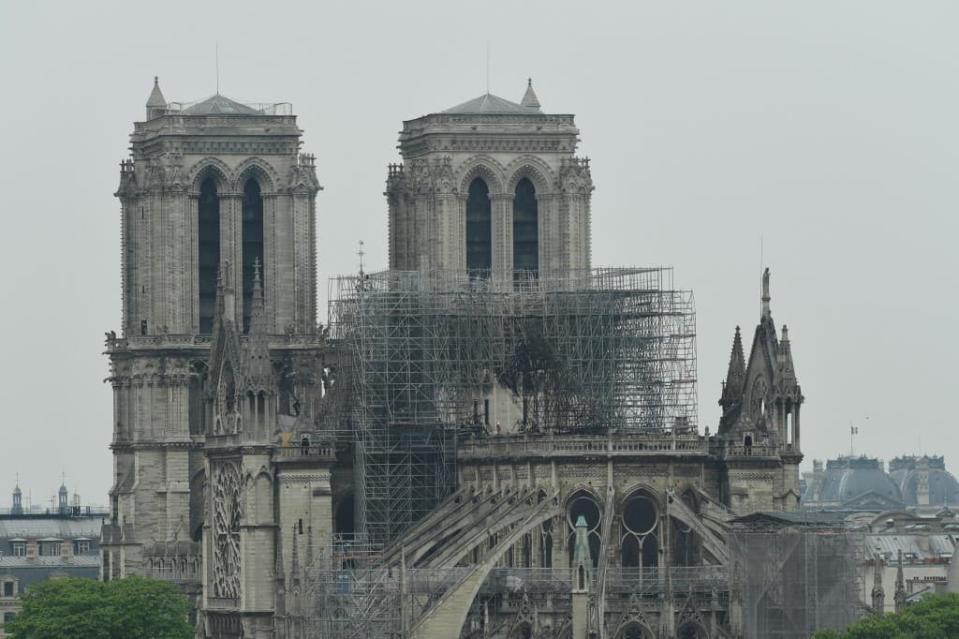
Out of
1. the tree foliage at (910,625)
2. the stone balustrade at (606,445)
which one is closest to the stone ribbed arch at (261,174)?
the stone balustrade at (606,445)

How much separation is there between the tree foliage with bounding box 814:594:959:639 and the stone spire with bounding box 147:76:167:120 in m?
50.7

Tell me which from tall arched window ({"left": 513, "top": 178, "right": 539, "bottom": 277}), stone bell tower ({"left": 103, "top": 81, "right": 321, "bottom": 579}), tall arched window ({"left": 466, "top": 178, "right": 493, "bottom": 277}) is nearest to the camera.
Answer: tall arched window ({"left": 466, "top": 178, "right": 493, "bottom": 277})

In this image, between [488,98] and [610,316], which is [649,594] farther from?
[488,98]

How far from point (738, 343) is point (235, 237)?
23.8 metres

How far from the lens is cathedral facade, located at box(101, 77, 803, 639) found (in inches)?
5748

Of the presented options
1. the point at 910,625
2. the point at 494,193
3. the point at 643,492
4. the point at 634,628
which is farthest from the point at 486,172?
the point at 910,625

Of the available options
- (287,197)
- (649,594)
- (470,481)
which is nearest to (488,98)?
(287,197)

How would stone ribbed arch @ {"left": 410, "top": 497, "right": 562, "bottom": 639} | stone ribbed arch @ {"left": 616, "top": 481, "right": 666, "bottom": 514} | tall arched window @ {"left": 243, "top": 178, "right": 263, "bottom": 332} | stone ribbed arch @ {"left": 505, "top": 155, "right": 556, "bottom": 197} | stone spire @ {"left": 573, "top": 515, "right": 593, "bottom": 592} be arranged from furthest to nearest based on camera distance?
tall arched window @ {"left": 243, "top": 178, "right": 263, "bottom": 332}
stone ribbed arch @ {"left": 505, "top": 155, "right": 556, "bottom": 197}
stone ribbed arch @ {"left": 616, "top": 481, "right": 666, "bottom": 514}
stone ribbed arch @ {"left": 410, "top": 497, "right": 562, "bottom": 639}
stone spire @ {"left": 573, "top": 515, "right": 593, "bottom": 592}

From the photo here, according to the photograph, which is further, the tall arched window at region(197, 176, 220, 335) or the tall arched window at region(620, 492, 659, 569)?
the tall arched window at region(197, 176, 220, 335)

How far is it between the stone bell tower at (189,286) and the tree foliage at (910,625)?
128 feet

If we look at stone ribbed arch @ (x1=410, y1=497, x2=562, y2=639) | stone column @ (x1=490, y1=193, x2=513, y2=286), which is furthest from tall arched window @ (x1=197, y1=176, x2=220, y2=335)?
stone ribbed arch @ (x1=410, y1=497, x2=562, y2=639)

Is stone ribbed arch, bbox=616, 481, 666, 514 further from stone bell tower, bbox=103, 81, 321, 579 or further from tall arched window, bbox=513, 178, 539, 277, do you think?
stone bell tower, bbox=103, 81, 321, 579

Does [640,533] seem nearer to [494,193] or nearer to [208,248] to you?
[494,193]

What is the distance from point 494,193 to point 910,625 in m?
37.0
